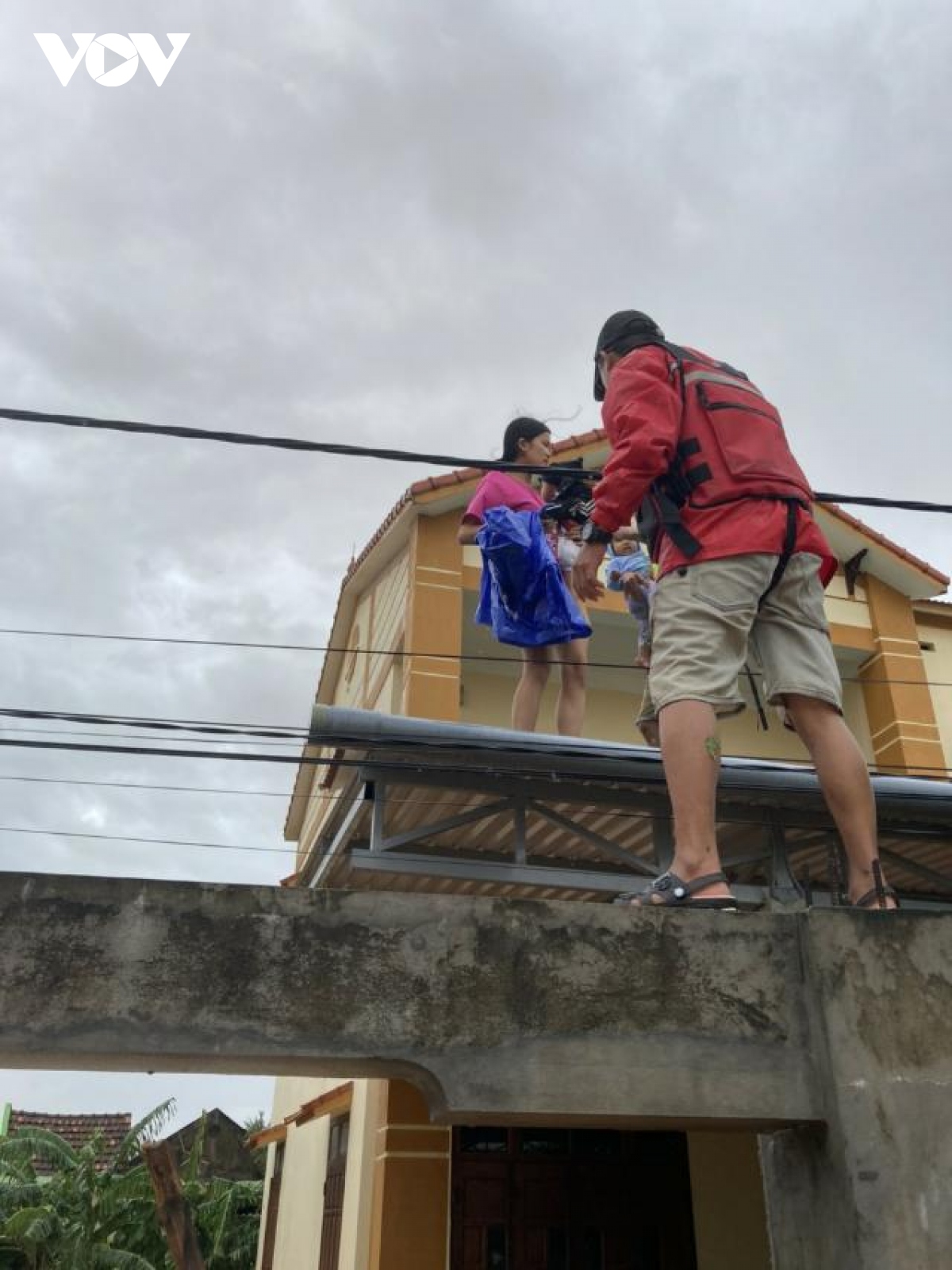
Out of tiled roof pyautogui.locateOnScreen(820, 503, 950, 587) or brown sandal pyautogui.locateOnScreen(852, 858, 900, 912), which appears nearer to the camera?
brown sandal pyautogui.locateOnScreen(852, 858, 900, 912)

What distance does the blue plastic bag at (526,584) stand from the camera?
19.5 ft

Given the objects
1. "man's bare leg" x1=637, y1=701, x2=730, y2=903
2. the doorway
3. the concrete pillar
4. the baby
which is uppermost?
the baby

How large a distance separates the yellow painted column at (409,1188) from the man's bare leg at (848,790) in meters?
5.56

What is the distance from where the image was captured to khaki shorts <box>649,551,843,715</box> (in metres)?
3.21

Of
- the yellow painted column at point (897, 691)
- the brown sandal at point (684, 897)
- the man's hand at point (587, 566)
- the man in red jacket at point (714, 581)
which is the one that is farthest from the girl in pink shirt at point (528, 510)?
the yellow painted column at point (897, 691)

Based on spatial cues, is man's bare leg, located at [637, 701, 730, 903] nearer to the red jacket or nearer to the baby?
the red jacket

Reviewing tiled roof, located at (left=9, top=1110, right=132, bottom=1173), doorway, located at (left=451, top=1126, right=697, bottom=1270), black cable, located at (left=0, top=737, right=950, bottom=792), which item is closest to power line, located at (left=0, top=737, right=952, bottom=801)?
black cable, located at (left=0, top=737, right=950, bottom=792)

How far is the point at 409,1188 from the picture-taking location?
323 inches

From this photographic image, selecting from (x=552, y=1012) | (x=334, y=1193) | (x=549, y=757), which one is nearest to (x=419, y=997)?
(x=552, y=1012)

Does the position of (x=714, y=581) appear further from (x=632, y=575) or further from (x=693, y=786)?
(x=632, y=575)

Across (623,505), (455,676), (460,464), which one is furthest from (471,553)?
(623,505)

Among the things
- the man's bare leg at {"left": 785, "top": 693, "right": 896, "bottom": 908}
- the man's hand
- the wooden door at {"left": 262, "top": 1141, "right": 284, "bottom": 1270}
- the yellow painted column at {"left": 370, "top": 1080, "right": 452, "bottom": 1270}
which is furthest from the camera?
the wooden door at {"left": 262, "top": 1141, "right": 284, "bottom": 1270}

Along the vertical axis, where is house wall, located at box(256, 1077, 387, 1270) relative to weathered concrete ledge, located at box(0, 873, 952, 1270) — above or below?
above

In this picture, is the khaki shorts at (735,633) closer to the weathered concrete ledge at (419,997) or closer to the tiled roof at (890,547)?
the weathered concrete ledge at (419,997)
